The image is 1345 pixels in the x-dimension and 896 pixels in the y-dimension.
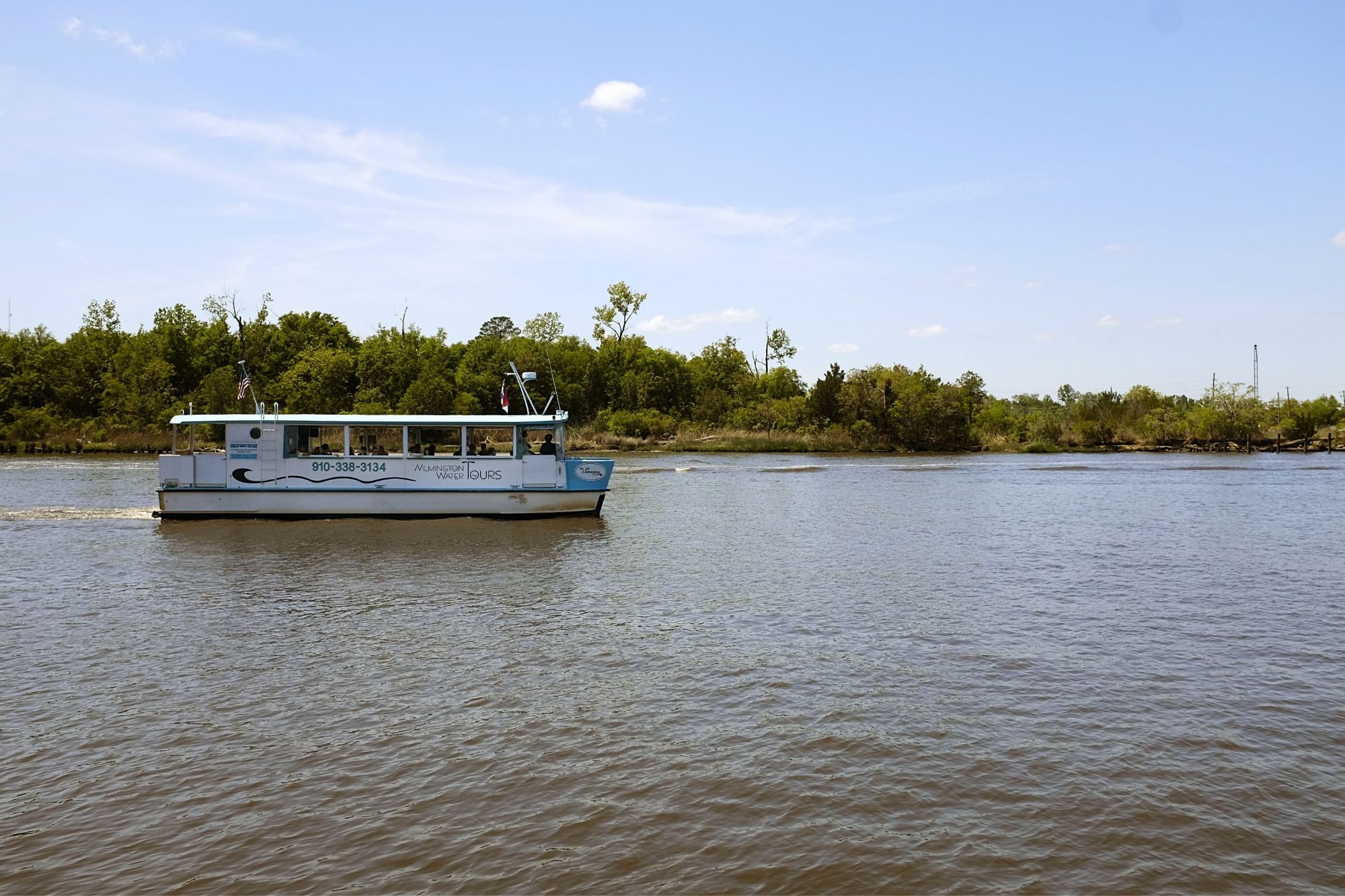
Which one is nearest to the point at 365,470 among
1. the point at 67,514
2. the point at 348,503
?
the point at 348,503

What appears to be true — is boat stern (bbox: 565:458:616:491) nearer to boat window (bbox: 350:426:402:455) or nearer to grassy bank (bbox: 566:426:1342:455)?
boat window (bbox: 350:426:402:455)

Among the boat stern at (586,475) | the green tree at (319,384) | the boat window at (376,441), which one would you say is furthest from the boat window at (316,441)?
the green tree at (319,384)

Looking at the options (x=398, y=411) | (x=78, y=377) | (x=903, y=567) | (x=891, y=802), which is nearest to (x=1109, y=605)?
(x=903, y=567)

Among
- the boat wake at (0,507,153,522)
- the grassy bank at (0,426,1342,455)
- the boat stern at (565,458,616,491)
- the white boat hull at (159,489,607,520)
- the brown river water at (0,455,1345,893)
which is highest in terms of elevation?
the grassy bank at (0,426,1342,455)

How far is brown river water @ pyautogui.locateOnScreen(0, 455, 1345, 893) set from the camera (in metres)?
7.32

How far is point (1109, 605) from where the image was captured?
17109 millimetres

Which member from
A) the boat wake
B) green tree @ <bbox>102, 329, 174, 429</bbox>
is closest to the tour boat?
the boat wake

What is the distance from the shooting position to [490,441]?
3089 cm

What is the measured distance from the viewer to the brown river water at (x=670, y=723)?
7324 millimetres

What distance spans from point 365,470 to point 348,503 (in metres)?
1.13

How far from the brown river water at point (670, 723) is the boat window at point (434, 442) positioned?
7.57 meters

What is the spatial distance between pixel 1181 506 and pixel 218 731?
3603 cm

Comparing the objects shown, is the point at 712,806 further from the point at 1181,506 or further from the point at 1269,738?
the point at 1181,506

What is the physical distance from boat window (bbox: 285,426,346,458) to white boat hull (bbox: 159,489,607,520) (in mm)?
1155
